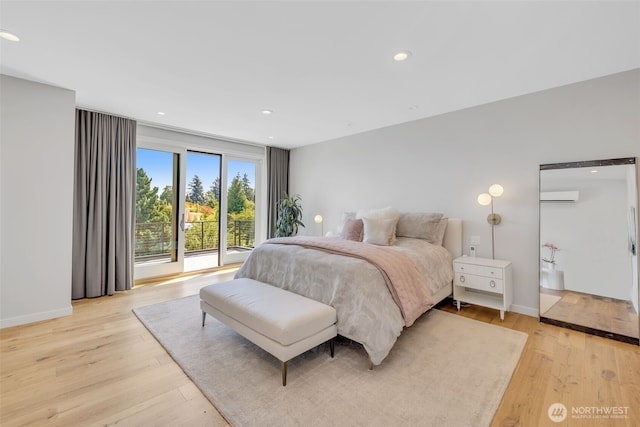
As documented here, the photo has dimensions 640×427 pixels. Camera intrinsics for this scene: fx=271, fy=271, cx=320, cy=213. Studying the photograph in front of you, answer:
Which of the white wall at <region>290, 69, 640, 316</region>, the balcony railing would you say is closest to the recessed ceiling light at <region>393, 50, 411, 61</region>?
the white wall at <region>290, 69, 640, 316</region>

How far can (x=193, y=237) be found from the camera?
16.5ft

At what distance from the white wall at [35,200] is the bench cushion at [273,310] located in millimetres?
1884

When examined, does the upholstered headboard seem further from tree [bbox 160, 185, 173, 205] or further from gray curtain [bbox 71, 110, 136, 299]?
gray curtain [bbox 71, 110, 136, 299]

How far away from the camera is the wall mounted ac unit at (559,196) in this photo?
280cm

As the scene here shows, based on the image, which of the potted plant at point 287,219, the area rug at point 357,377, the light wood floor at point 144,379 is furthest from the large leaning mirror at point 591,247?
the potted plant at point 287,219

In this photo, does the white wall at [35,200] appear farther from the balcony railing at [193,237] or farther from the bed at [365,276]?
the bed at [365,276]

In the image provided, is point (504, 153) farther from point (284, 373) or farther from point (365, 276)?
point (284, 373)

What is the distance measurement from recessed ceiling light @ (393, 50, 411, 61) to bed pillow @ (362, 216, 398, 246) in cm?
187

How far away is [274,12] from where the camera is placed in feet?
5.92

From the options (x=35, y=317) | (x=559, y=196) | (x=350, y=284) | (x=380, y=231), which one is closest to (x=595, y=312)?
(x=559, y=196)

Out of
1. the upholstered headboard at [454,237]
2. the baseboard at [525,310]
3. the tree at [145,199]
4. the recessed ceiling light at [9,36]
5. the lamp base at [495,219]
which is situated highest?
the recessed ceiling light at [9,36]

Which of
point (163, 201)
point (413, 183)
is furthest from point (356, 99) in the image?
point (163, 201)

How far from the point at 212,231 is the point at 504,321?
15.6 ft

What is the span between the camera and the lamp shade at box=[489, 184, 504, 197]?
3176 millimetres
